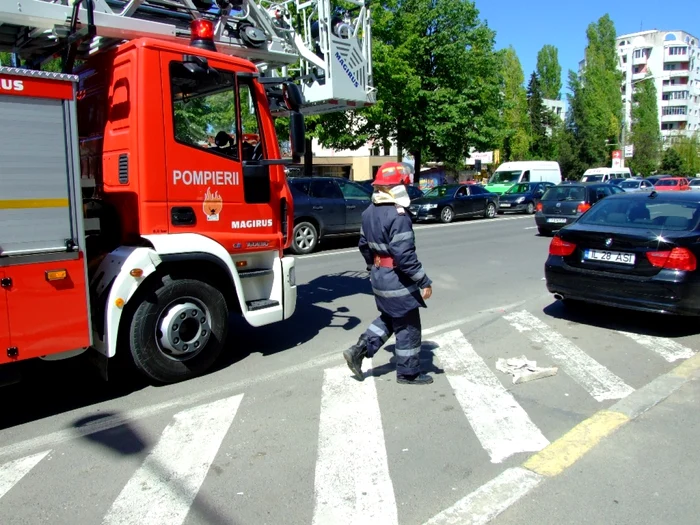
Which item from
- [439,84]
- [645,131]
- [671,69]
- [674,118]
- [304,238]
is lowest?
[304,238]

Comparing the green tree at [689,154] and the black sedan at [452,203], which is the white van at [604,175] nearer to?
the black sedan at [452,203]

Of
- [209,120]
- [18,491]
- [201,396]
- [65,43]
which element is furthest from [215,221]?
[18,491]

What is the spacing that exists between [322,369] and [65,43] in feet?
12.0

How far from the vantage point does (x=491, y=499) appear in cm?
323

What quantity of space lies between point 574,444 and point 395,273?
1808 mm

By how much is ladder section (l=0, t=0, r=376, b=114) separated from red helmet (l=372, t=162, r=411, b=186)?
210 cm

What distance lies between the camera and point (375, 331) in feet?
16.5

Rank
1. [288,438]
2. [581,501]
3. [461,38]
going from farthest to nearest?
[461,38] < [288,438] < [581,501]

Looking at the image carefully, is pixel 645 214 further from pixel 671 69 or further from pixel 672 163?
pixel 671 69

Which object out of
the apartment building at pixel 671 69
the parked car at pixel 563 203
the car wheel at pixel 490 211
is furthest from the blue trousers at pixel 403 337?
the apartment building at pixel 671 69

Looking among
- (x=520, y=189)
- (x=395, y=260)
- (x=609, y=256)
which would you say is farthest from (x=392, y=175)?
(x=520, y=189)

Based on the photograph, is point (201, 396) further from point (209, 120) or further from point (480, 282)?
point (480, 282)

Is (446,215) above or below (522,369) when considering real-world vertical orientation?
above

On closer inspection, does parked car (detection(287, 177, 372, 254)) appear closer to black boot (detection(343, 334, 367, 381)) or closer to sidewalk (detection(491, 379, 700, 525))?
black boot (detection(343, 334, 367, 381))
